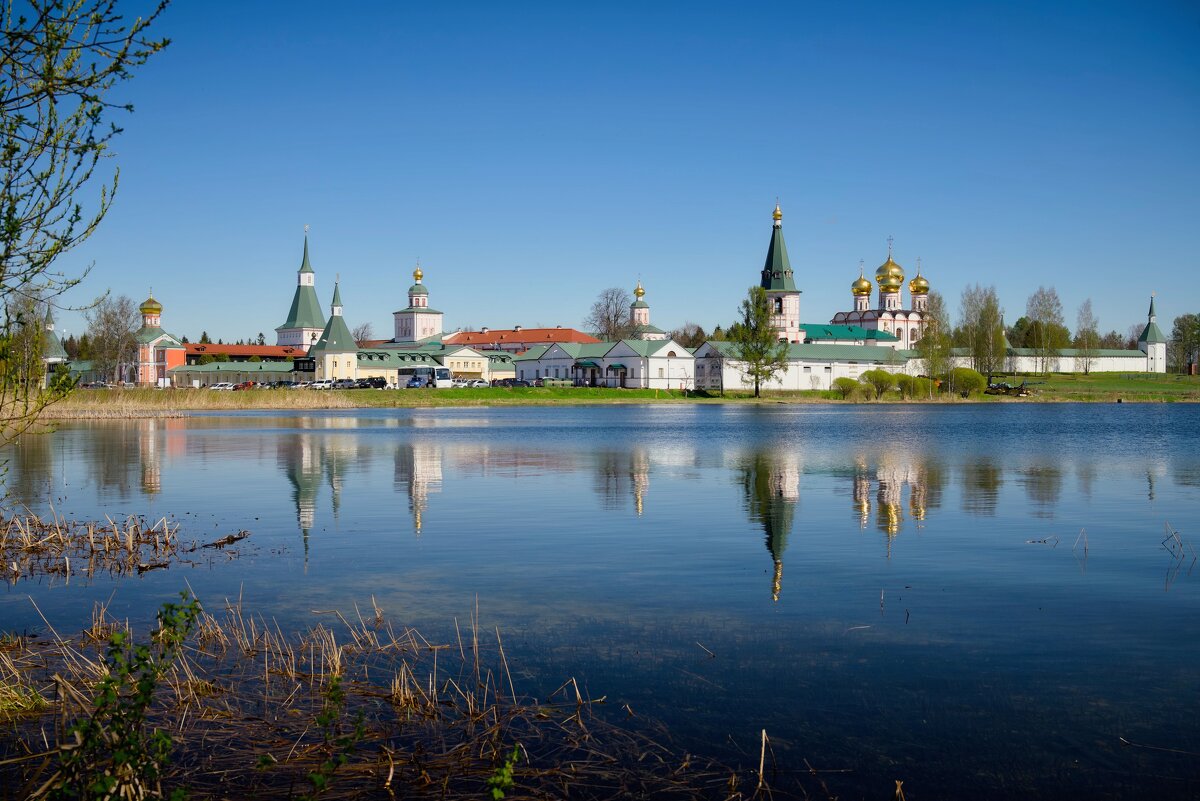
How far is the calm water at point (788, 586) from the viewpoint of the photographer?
24.8ft

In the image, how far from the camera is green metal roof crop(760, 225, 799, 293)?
12494cm

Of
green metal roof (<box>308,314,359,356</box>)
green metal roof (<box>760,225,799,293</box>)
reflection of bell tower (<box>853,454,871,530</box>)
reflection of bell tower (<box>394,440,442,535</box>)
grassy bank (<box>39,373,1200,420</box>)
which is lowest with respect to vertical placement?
reflection of bell tower (<box>853,454,871,530</box>)

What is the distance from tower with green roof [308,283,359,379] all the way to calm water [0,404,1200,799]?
311 ft

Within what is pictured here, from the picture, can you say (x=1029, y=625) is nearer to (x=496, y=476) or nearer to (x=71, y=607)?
(x=71, y=607)

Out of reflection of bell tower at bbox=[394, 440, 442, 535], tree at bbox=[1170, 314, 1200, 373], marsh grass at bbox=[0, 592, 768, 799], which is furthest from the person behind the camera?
tree at bbox=[1170, 314, 1200, 373]

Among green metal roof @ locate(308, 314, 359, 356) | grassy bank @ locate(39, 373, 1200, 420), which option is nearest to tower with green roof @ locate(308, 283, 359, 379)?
green metal roof @ locate(308, 314, 359, 356)

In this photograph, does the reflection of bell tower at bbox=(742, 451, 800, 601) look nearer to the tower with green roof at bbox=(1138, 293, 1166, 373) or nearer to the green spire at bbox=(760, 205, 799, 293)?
the green spire at bbox=(760, 205, 799, 293)

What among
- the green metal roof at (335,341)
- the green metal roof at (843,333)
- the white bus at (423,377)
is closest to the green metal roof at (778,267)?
the green metal roof at (843,333)

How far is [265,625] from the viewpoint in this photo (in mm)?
10414

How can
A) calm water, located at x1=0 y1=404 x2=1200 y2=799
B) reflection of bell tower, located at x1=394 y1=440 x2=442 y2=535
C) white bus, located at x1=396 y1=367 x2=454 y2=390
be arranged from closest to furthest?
calm water, located at x1=0 y1=404 x2=1200 y2=799 < reflection of bell tower, located at x1=394 y1=440 x2=442 y2=535 < white bus, located at x1=396 y1=367 x2=454 y2=390

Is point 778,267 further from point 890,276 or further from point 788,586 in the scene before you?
point 788,586

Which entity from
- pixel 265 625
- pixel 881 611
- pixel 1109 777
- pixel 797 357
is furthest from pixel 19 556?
pixel 797 357

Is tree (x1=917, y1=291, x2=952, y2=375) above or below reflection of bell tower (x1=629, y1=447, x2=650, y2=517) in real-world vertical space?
above

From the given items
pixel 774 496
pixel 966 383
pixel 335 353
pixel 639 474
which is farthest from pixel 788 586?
pixel 335 353
